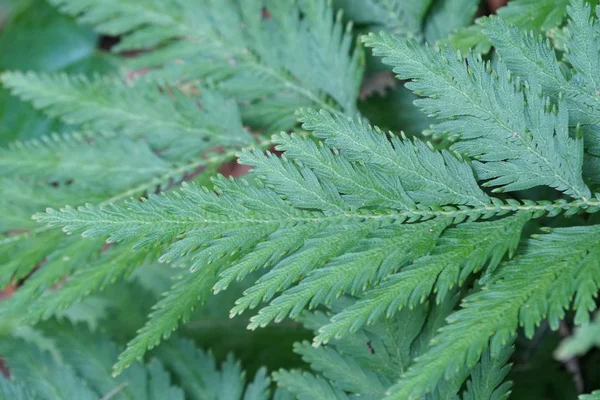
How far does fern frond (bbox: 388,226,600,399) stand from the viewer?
2.79ft

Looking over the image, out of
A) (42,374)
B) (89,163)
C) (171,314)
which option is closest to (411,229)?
(171,314)

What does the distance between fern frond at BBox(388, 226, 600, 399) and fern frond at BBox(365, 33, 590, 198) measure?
0.11m

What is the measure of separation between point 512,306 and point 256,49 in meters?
0.96

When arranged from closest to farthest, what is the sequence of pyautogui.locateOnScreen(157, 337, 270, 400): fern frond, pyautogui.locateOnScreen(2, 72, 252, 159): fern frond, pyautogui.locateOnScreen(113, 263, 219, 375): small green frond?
pyautogui.locateOnScreen(113, 263, 219, 375): small green frond
pyautogui.locateOnScreen(157, 337, 270, 400): fern frond
pyautogui.locateOnScreen(2, 72, 252, 159): fern frond

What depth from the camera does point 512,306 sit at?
875mm

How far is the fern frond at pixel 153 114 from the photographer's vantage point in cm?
150

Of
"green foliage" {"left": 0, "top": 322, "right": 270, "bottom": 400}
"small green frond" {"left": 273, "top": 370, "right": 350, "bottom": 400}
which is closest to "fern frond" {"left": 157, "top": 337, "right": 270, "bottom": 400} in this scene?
"green foliage" {"left": 0, "top": 322, "right": 270, "bottom": 400}

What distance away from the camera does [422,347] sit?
3.77 feet

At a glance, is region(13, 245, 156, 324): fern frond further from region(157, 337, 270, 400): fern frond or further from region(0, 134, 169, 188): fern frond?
region(157, 337, 270, 400): fern frond

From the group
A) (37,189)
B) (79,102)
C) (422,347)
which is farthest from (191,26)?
(422,347)

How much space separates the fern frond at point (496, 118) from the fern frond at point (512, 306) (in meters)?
0.11

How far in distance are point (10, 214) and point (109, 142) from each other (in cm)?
29

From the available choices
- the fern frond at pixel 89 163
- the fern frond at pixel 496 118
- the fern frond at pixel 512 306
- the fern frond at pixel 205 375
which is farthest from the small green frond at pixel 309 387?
the fern frond at pixel 89 163

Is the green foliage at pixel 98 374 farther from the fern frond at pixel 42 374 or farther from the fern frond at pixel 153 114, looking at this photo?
the fern frond at pixel 153 114
